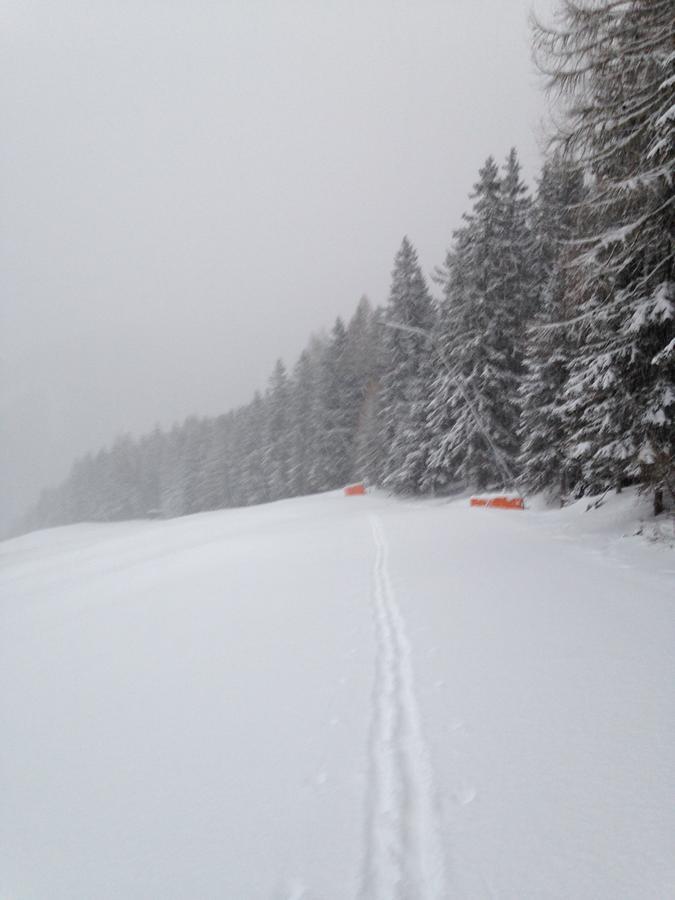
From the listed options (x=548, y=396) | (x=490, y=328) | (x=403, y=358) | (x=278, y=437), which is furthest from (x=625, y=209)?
(x=278, y=437)

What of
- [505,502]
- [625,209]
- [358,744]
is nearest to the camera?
[358,744]

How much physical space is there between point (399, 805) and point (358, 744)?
646mm

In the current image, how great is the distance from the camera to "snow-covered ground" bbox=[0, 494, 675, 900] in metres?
2.12

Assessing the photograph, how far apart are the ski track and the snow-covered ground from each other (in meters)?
0.01

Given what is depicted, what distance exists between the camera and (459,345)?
2070 cm

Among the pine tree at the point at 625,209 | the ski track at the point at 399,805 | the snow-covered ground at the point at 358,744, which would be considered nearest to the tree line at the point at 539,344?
the pine tree at the point at 625,209

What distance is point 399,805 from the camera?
249 cm

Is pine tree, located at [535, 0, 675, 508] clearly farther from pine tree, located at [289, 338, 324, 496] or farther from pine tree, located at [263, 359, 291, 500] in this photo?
pine tree, located at [263, 359, 291, 500]

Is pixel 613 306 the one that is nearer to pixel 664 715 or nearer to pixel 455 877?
pixel 664 715

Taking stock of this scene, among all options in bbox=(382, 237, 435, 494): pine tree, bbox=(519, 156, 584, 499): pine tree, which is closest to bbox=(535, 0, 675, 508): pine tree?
bbox=(519, 156, 584, 499): pine tree

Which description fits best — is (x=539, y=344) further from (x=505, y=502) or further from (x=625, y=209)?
(x=625, y=209)

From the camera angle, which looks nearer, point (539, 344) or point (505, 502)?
point (539, 344)

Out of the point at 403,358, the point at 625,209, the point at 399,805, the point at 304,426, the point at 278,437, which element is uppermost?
the point at 403,358

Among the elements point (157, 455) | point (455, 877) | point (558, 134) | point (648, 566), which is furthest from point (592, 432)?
point (157, 455)
